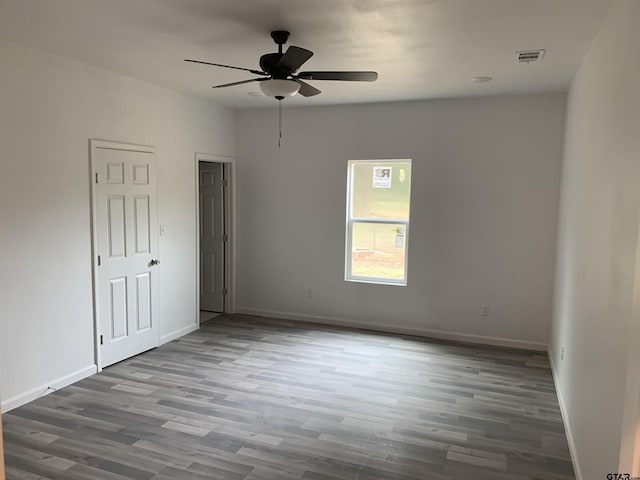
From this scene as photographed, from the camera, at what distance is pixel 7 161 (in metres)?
3.48

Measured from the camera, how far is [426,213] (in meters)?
5.49

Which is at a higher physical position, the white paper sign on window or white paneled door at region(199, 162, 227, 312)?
the white paper sign on window

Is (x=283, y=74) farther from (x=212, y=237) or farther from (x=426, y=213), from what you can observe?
(x=212, y=237)

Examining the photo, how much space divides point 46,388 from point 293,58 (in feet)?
10.8

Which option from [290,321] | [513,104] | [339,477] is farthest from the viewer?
[290,321]

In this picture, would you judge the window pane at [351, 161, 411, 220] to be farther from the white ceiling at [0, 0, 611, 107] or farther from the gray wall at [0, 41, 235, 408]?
the gray wall at [0, 41, 235, 408]

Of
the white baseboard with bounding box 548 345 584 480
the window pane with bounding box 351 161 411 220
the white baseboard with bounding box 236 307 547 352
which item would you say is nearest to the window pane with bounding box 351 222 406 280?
the window pane with bounding box 351 161 411 220

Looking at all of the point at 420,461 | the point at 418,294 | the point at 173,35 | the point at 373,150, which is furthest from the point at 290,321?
the point at 173,35

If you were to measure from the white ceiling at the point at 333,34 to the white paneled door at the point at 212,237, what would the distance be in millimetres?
1993

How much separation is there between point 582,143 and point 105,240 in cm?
414

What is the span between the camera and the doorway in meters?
6.35

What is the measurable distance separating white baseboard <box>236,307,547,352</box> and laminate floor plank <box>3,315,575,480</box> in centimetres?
15

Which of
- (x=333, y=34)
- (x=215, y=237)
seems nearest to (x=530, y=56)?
(x=333, y=34)

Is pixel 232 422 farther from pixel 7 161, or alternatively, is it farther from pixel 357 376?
pixel 7 161
